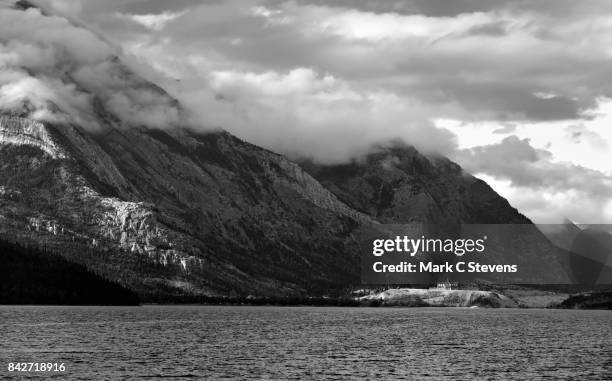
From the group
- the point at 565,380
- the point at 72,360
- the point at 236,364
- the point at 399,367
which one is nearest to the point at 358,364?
the point at 399,367

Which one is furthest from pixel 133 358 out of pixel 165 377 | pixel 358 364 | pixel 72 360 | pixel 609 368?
Result: pixel 609 368

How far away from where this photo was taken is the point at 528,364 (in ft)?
649

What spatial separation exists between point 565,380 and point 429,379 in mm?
24975

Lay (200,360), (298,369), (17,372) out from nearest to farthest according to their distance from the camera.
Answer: (17,372)
(298,369)
(200,360)

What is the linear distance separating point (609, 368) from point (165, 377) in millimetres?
91788

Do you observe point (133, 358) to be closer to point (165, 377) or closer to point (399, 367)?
point (165, 377)

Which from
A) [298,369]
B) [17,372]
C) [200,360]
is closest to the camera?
[17,372]

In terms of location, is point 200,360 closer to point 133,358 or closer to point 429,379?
point 133,358

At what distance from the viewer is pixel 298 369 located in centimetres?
18238

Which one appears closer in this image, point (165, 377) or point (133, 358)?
point (165, 377)

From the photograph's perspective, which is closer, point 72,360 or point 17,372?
point 17,372

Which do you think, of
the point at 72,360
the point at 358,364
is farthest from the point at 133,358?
the point at 358,364

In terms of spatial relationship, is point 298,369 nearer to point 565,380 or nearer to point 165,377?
point 165,377

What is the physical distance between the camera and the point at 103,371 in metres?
172
